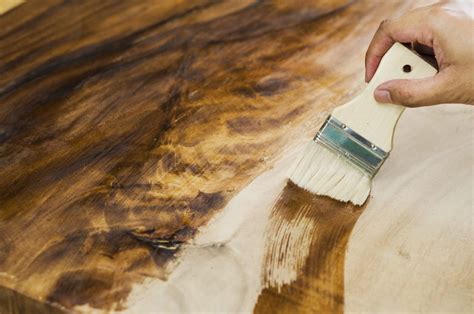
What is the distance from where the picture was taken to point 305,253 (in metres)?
0.97

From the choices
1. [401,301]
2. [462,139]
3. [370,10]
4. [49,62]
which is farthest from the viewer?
[370,10]

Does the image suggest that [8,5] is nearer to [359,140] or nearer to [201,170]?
[201,170]

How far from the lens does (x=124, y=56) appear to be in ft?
4.31

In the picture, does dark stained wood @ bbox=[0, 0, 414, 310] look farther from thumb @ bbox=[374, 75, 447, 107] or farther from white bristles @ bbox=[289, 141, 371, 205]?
thumb @ bbox=[374, 75, 447, 107]

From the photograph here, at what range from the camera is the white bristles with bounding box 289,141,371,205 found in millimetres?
1054

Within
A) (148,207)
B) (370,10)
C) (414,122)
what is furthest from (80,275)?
(370,10)

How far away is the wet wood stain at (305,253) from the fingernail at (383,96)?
0.57 ft

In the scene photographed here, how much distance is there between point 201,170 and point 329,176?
0.21m

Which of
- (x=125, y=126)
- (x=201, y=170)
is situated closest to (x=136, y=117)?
(x=125, y=126)

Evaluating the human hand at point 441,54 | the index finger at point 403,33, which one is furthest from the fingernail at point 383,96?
the index finger at point 403,33

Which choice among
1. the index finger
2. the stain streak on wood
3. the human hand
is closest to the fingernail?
the human hand

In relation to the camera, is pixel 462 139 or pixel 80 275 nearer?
pixel 80 275

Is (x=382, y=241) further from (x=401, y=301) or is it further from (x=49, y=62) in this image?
(x=49, y=62)

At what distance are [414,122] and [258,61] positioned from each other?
33 centimetres
